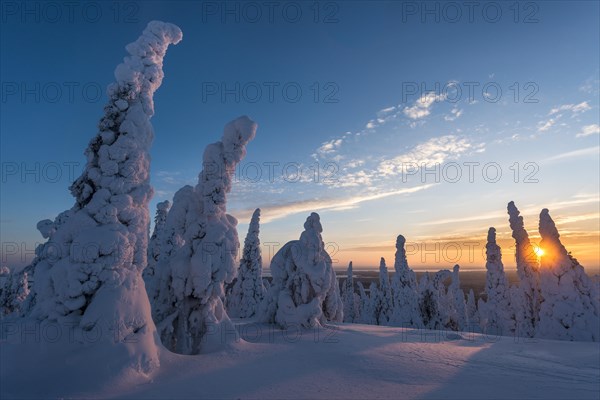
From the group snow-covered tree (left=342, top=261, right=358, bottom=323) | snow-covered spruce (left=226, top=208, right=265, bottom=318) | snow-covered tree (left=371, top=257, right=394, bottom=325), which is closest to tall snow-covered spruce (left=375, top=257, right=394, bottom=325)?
snow-covered tree (left=371, top=257, right=394, bottom=325)

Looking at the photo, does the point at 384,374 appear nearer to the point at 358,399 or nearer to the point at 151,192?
the point at 358,399

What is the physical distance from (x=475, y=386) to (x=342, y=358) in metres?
3.70

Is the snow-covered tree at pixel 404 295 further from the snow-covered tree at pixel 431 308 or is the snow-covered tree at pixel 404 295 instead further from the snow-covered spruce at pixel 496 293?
the snow-covered spruce at pixel 496 293

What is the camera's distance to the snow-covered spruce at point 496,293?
30.1 meters

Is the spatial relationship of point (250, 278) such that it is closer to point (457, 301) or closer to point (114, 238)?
point (114, 238)

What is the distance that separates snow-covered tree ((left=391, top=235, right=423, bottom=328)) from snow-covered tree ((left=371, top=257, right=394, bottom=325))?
9.27 meters

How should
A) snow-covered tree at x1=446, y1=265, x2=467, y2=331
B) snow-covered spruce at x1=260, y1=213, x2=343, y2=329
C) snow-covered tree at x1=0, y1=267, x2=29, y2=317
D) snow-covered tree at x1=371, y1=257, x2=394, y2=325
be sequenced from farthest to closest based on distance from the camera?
snow-covered tree at x1=371, y1=257, x2=394, y2=325
snow-covered tree at x1=446, y1=265, x2=467, y2=331
snow-covered tree at x1=0, y1=267, x2=29, y2=317
snow-covered spruce at x1=260, y1=213, x2=343, y2=329

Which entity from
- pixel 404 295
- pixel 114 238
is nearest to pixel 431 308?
pixel 404 295

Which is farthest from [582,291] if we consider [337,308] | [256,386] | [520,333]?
[256,386]

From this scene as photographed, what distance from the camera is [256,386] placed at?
6797 millimetres

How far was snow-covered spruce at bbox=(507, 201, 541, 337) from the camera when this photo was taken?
24.3 m

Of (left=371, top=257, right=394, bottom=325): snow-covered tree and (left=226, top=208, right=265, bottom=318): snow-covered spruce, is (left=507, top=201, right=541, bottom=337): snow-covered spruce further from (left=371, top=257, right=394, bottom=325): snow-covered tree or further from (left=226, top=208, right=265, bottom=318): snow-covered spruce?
(left=226, top=208, right=265, bottom=318): snow-covered spruce

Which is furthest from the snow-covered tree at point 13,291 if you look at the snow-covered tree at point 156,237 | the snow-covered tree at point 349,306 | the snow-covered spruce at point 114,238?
the snow-covered tree at point 349,306

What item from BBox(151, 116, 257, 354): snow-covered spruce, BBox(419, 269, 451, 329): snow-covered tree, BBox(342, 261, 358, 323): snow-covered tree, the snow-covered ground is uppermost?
BBox(151, 116, 257, 354): snow-covered spruce
